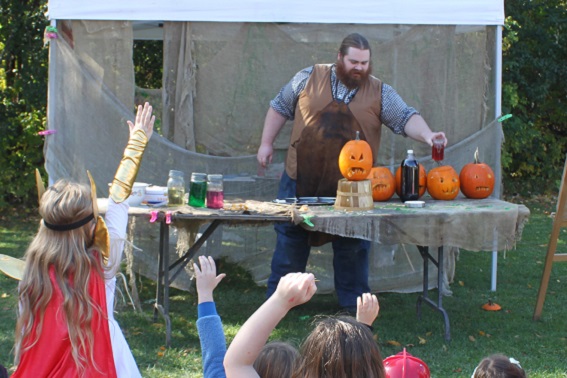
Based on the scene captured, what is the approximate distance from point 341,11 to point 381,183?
5.19 feet

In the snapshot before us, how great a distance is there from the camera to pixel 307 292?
2.07 m

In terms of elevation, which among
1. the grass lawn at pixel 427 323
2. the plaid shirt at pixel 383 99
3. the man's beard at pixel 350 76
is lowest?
the grass lawn at pixel 427 323

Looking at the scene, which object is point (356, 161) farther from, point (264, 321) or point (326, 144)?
point (264, 321)

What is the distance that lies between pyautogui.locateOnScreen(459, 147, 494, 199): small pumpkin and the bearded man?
0.39 meters

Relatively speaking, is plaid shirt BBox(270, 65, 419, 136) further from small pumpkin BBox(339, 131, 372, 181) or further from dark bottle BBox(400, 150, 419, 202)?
small pumpkin BBox(339, 131, 372, 181)

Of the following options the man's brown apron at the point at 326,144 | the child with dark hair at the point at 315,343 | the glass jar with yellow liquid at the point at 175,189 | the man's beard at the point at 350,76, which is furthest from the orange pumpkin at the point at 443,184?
the child with dark hair at the point at 315,343

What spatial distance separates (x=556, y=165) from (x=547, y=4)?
2.63m

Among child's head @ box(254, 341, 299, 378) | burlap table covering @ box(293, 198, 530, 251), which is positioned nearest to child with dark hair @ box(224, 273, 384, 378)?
child's head @ box(254, 341, 299, 378)

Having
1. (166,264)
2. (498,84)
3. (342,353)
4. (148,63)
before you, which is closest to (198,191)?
(166,264)

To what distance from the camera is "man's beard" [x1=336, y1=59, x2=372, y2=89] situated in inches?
229

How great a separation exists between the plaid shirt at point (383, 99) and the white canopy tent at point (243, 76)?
0.62 metres

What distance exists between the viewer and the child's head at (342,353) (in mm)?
2080

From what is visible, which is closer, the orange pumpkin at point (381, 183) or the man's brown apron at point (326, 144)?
the orange pumpkin at point (381, 183)

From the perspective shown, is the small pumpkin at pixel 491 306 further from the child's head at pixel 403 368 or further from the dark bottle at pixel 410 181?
the child's head at pixel 403 368
